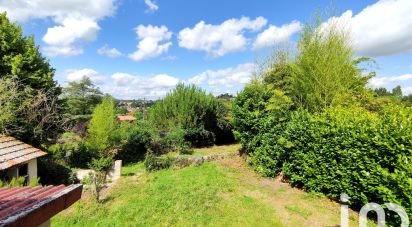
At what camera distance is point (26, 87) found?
51.4ft

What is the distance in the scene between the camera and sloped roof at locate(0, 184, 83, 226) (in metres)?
2.02

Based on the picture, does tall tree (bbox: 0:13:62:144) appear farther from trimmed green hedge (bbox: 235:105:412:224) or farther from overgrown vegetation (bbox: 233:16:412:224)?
trimmed green hedge (bbox: 235:105:412:224)

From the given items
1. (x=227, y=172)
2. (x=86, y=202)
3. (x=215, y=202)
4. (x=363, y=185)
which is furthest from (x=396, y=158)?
(x=86, y=202)

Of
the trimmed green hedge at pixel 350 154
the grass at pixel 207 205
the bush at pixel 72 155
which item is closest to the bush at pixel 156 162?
the grass at pixel 207 205

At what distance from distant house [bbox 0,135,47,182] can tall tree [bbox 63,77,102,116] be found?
31.8 meters

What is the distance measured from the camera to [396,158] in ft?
22.8

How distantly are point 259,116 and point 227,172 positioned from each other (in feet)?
10.6

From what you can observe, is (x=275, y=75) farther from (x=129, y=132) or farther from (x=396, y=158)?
(x=129, y=132)

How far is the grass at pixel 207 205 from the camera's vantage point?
8.12 metres

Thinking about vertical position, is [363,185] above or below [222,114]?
below

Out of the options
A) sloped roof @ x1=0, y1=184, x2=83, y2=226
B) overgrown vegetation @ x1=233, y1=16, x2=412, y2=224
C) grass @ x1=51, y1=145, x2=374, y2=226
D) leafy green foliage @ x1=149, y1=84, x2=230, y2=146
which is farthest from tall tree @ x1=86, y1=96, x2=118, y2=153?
sloped roof @ x1=0, y1=184, x2=83, y2=226

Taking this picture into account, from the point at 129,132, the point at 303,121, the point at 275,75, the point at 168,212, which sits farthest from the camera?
the point at 129,132

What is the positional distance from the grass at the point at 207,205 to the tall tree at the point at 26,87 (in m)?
6.57

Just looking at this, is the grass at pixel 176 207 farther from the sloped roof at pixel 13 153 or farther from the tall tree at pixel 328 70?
the tall tree at pixel 328 70
